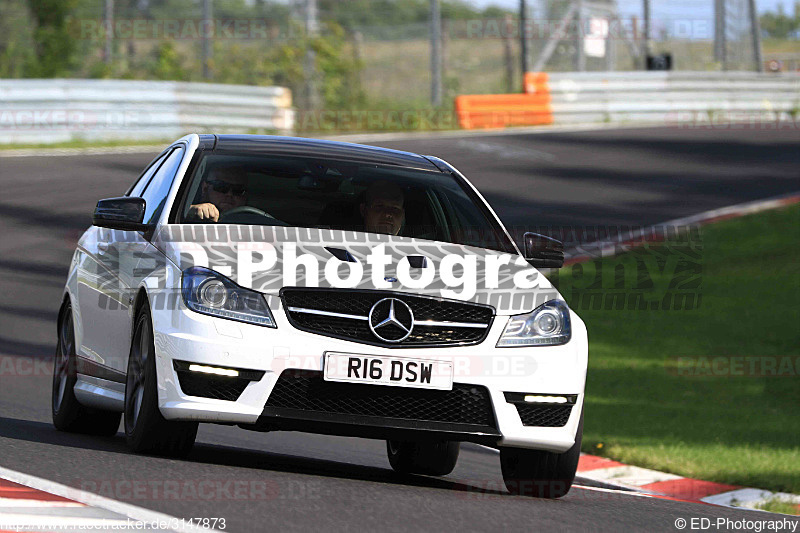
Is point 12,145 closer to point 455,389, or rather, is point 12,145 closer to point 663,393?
point 663,393

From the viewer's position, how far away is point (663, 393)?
1103cm

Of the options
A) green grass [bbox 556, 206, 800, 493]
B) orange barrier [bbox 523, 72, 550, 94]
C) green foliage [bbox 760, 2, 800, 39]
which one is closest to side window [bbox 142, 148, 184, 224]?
green grass [bbox 556, 206, 800, 493]

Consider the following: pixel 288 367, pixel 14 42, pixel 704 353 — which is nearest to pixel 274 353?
pixel 288 367

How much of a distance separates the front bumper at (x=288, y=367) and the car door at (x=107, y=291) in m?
0.80

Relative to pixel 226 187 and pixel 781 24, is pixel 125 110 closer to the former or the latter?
pixel 226 187

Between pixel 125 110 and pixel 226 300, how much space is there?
60.9 feet

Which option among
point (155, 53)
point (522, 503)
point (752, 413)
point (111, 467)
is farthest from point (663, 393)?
point (155, 53)

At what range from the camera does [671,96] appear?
100 ft

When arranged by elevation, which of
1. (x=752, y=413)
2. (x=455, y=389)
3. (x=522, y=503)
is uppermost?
(x=455, y=389)

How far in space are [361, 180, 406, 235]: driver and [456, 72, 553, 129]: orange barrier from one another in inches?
821

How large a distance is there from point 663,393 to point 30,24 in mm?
24249

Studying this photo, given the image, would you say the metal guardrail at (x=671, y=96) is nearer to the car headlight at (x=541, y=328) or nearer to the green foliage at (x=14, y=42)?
the green foliage at (x=14, y=42)

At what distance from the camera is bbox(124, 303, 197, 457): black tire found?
6.00 m

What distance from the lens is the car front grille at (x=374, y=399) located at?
5832mm
